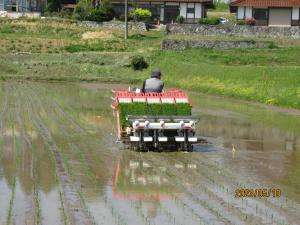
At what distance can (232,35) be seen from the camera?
60.6 meters

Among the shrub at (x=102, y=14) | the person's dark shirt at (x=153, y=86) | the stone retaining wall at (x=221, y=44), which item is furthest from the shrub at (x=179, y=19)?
the person's dark shirt at (x=153, y=86)

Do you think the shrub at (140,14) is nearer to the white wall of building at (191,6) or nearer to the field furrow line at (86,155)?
the white wall of building at (191,6)

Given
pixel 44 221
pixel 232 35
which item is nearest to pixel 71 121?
pixel 44 221

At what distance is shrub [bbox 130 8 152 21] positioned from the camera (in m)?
67.5

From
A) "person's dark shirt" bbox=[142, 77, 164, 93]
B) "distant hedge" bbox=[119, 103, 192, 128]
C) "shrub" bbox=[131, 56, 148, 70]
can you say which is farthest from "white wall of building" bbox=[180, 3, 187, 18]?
"distant hedge" bbox=[119, 103, 192, 128]

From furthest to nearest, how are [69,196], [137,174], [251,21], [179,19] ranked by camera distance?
[179,19]
[251,21]
[137,174]
[69,196]

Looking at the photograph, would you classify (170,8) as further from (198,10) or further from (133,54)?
(133,54)

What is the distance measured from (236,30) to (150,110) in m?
45.0

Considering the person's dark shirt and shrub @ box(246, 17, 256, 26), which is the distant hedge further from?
shrub @ box(246, 17, 256, 26)

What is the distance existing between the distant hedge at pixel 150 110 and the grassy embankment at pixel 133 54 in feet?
40.2

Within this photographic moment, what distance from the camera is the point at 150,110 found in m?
16.8

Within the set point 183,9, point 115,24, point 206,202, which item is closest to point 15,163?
point 206,202

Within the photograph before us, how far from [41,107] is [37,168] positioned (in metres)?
13.2

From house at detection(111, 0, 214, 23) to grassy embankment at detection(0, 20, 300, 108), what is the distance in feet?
22.1
